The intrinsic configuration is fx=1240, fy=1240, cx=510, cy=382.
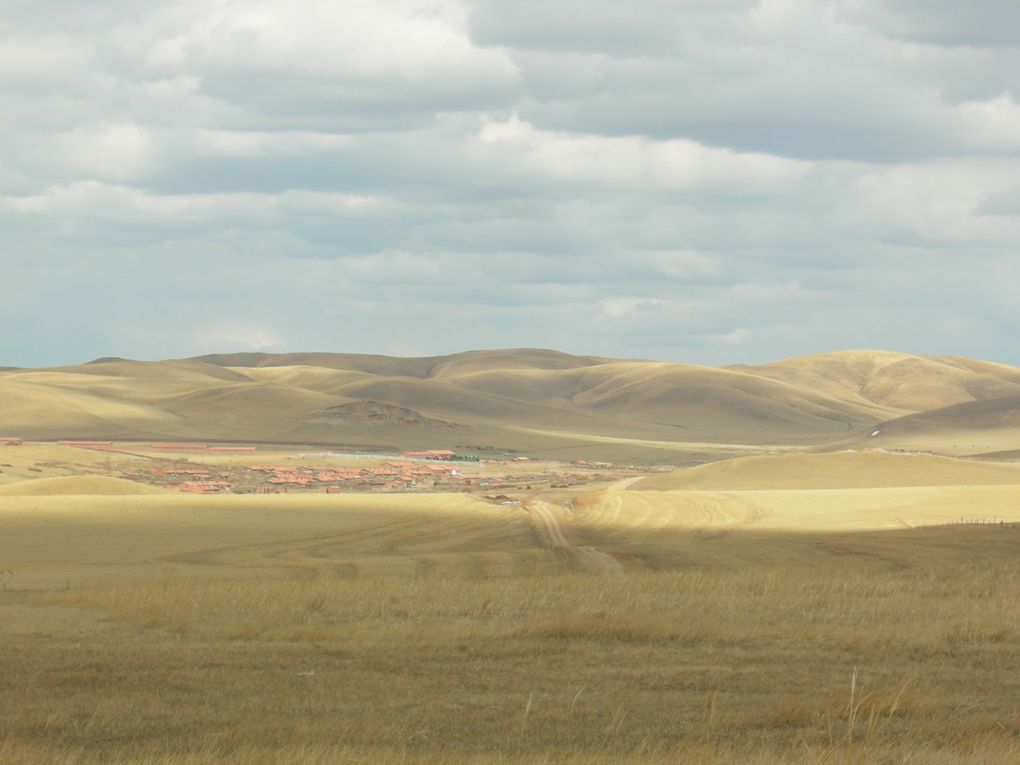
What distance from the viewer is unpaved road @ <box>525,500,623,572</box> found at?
29.3 meters

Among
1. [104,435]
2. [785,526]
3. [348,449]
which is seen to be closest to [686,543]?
[785,526]

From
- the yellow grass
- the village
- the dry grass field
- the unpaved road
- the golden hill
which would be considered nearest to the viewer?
the dry grass field

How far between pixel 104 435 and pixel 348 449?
32.9 meters

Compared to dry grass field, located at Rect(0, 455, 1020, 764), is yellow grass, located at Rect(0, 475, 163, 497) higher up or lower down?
lower down

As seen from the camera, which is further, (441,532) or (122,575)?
(441,532)

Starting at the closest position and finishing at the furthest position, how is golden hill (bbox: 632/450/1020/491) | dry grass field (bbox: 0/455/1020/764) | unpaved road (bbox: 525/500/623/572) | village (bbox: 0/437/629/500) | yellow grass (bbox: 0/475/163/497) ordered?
dry grass field (bbox: 0/455/1020/764)
unpaved road (bbox: 525/500/623/572)
yellow grass (bbox: 0/475/163/497)
golden hill (bbox: 632/450/1020/491)
village (bbox: 0/437/629/500)

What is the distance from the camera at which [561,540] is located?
117 ft

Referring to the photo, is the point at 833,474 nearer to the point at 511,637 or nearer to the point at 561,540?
the point at 561,540

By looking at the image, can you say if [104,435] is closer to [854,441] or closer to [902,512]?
[854,441]

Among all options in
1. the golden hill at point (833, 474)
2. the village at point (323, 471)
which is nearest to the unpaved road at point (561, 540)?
the village at point (323, 471)

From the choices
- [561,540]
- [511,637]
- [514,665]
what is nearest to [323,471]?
[561,540]

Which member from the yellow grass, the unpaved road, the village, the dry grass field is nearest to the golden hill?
the village

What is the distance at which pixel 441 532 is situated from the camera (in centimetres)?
3884

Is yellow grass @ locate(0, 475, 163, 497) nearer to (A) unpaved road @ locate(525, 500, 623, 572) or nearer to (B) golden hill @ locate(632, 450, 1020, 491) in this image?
(A) unpaved road @ locate(525, 500, 623, 572)
